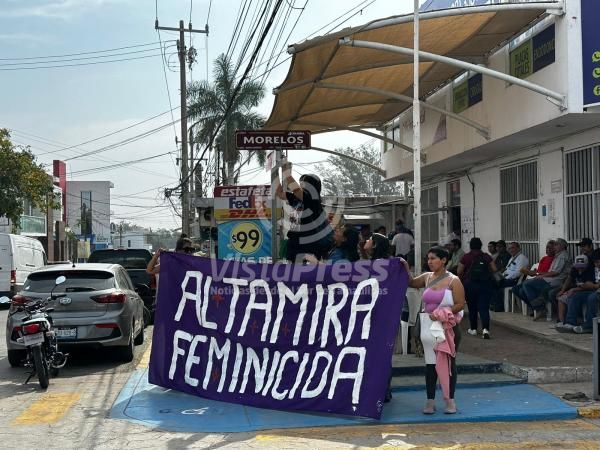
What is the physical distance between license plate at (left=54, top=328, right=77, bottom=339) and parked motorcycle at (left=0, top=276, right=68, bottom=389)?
31cm

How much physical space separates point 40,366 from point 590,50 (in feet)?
29.1

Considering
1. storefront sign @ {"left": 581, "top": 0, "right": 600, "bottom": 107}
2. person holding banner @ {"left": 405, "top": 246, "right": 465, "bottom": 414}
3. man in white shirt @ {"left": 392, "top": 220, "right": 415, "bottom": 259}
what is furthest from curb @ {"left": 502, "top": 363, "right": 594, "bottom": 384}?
man in white shirt @ {"left": 392, "top": 220, "right": 415, "bottom": 259}

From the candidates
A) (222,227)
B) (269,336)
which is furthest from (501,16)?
(269,336)

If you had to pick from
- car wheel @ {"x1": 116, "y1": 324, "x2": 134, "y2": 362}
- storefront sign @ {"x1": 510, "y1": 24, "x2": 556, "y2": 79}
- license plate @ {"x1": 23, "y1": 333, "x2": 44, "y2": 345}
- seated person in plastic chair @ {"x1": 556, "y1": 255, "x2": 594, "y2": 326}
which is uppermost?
storefront sign @ {"x1": 510, "y1": 24, "x2": 556, "y2": 79}

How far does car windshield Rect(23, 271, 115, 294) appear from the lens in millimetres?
9641

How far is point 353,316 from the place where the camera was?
6.95 m

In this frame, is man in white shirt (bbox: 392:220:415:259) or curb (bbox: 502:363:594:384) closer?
curb (bbox: 502:363:594:384)

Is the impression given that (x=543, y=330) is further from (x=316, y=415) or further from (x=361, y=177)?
(x=361, y=177)

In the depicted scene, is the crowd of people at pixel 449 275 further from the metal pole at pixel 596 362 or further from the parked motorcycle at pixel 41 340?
the parked motorcycle at pixel 41 340

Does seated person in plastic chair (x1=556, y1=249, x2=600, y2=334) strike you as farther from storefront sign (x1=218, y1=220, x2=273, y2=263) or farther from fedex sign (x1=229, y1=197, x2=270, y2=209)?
fedex sign (x1=229, y1=197, x2=270, y2=209)

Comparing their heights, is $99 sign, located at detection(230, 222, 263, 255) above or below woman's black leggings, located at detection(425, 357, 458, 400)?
above

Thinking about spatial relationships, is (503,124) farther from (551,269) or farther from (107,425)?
(107,425)

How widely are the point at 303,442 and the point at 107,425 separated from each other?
2058mm

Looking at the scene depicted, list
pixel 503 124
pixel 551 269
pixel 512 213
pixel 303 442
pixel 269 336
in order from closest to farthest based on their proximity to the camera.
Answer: pixel 303 442 → pixel 269 336 → pixel 551 269 → pixel 503 124 → pixel 512 213
